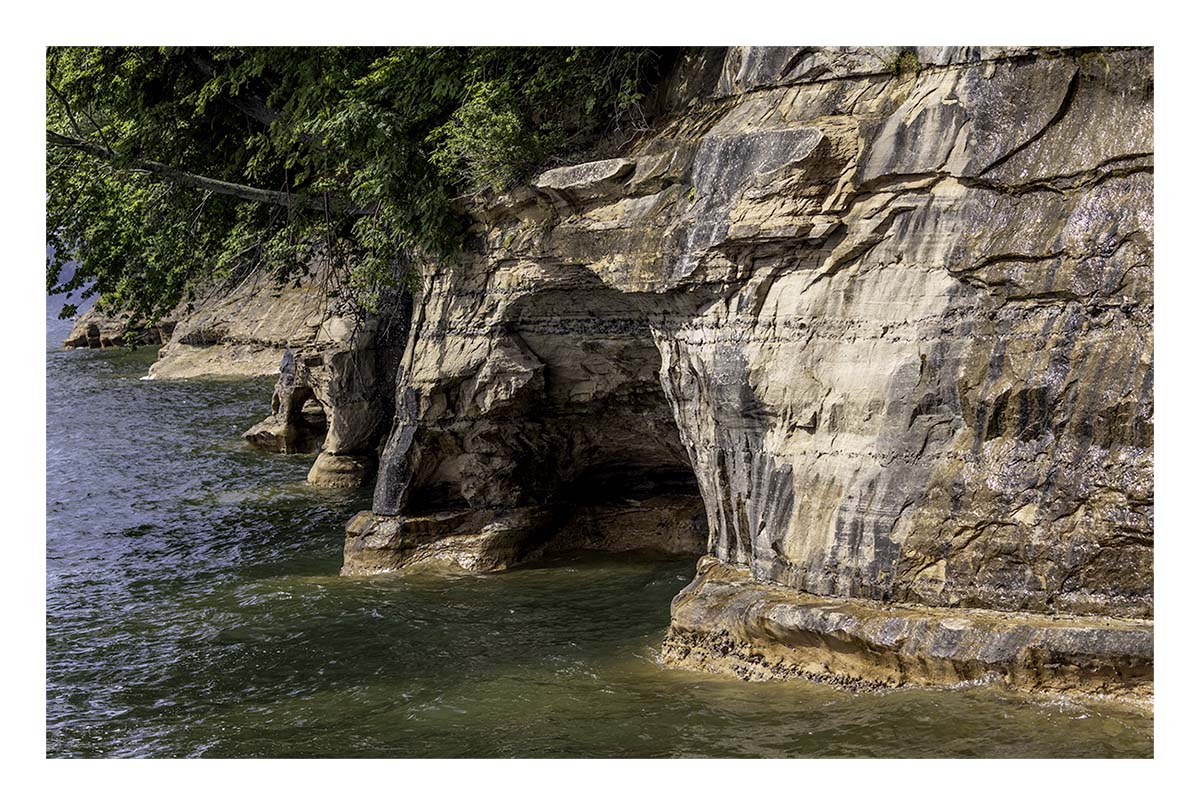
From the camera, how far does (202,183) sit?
16.3 meters

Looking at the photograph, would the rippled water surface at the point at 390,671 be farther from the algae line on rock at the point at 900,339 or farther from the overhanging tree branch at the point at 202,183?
the overhanging tree branch at the point at 202,183

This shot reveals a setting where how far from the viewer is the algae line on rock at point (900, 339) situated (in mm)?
8898

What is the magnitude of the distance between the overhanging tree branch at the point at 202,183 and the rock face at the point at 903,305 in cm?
442

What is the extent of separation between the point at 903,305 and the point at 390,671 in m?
5.42

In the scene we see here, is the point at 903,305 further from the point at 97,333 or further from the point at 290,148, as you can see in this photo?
the point at 97,333

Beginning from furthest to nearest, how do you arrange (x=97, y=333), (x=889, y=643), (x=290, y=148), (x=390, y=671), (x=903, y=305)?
(x=97, y=333) < (x=290, y=148) < (x=390, y=671) < (x=903, y=305) < (x=889, y=643)

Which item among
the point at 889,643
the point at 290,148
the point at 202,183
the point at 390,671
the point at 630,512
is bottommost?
the point at 390,671

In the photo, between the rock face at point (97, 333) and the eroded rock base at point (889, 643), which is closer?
the eroded rock base at point (889, 643)

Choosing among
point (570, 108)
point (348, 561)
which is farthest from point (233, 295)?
point (570, 108)

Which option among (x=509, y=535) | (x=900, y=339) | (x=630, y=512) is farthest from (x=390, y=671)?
(x=900, y=339)

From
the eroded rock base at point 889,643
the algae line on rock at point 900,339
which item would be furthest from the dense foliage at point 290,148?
the eroded rock base at point 889,643

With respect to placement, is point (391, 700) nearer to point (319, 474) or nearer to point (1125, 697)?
point (1125, 697)

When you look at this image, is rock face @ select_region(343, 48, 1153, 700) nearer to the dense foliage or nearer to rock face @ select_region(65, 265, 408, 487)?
the dense foliage

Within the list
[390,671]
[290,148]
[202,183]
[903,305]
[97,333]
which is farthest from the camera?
[97,333]
